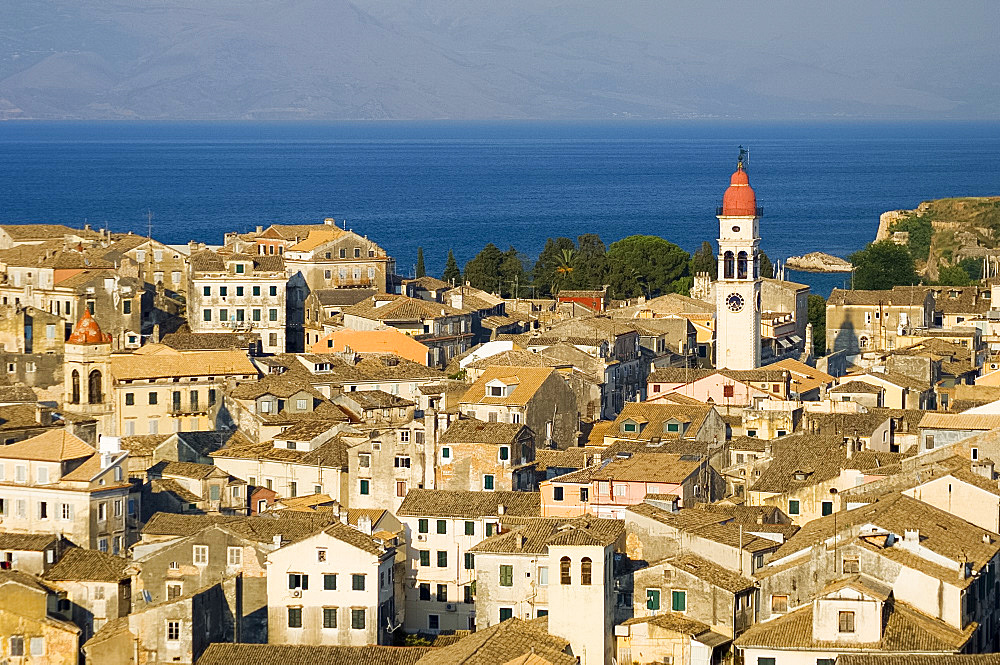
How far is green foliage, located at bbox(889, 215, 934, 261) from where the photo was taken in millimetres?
121625

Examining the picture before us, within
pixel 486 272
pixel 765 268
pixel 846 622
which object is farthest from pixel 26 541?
pixel 765 268

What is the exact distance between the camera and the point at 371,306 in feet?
218

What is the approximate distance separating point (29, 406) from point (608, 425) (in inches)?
565

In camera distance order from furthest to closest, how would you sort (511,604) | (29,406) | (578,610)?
(29,406) → (511,604) → (578,610)

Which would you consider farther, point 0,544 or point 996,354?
point 996,354

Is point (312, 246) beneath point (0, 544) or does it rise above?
above

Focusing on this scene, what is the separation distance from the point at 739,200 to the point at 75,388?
2191 centimetres

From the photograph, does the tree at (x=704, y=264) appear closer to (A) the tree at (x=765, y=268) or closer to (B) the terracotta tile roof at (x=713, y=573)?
(A) the tree at (x=765, y=268)

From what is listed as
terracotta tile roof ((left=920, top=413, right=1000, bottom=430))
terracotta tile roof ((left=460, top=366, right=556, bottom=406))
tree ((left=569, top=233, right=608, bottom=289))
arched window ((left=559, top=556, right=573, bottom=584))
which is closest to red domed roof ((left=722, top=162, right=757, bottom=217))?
terracotta tile roof ((left=460, top=366, right=556, bottom=406))

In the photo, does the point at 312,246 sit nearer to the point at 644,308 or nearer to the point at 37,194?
the point at 644,308

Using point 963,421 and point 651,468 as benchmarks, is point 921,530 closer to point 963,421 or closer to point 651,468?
point 651,468

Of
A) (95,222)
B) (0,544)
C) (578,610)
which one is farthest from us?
(95,222)

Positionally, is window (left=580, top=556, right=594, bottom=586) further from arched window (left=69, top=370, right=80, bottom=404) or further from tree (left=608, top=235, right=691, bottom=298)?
tree (left=608, top=235, right=691, bottom=298)

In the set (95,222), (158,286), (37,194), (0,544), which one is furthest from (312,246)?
(37,194)
